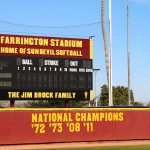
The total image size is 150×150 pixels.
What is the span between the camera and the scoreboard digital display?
24.1m

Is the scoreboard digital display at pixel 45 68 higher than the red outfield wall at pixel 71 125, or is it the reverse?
the scoreboard digital display at pixel 45 68

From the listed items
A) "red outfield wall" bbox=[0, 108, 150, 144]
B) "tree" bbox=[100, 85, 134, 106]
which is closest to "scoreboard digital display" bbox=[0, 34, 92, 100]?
"red outfield wall" bbox=[0, 108, 150, 144]

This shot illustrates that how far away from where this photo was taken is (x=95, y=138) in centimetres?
2330

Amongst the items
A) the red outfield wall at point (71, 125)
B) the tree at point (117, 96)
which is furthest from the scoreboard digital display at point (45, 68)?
the tree at point (117, 96)

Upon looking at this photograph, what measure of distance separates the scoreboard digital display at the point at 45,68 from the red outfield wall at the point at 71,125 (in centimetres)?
244

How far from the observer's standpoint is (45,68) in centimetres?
2480

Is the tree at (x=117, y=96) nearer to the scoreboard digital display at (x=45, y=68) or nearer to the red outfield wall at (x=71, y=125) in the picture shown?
the scoreboard digital display at (x=45, y=68)

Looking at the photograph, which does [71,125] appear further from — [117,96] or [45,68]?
[117,96]

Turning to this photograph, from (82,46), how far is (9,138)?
779 cm

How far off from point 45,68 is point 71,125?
3.98 meters

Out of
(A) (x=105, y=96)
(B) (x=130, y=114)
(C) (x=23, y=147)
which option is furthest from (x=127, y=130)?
(A) (x=105, y=96)

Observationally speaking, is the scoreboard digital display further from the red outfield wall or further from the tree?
the tree

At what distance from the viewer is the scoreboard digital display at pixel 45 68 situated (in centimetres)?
2412

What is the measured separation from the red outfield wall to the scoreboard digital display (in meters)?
2.44
